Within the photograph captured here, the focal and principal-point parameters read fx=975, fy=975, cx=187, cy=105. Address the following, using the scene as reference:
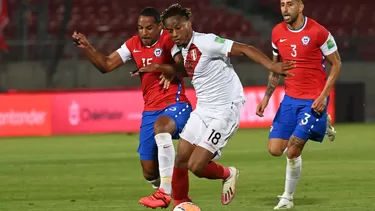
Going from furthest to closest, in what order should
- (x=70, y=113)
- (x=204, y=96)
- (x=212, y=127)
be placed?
(x=70, y=113)
(x=204, y=96)
(x=212, y=127)

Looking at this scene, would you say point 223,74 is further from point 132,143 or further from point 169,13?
point 132,143

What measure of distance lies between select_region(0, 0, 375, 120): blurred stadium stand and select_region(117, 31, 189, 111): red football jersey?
43.1 feet

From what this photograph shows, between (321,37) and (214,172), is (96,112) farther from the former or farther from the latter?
(214,172)

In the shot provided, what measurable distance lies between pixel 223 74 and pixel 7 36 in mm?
Answer: 17866

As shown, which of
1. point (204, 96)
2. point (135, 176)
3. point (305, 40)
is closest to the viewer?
point (204, 96)

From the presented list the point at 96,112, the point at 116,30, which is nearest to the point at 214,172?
the point at 96,112

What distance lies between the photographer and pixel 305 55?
985 centimetres

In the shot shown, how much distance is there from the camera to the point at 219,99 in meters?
8.86

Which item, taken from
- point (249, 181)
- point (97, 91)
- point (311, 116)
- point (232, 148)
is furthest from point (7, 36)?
point (311, 116)

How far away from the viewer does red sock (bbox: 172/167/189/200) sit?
892 cm

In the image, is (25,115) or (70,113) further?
(70,113)

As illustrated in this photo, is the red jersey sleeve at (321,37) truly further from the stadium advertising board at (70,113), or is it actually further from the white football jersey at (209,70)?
the stadium advertising board at (70,113)

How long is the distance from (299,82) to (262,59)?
1.65 metres

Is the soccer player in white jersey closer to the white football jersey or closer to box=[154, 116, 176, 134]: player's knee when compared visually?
the white football jersey
